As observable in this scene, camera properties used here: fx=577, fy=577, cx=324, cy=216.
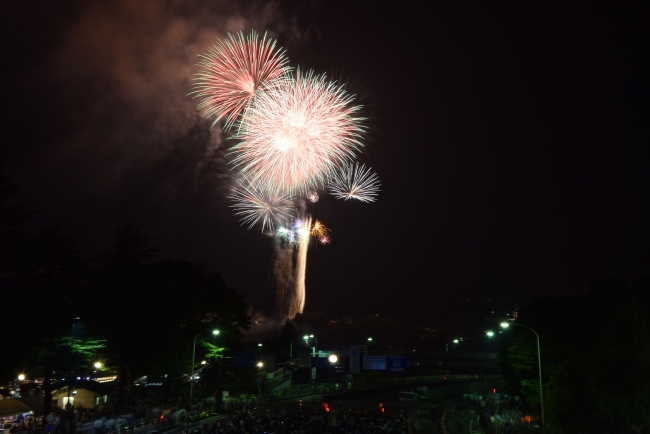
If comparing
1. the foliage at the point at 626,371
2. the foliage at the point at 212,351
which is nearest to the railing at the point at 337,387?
the foliage at the point at 212,351

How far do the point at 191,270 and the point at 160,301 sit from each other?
9718mm

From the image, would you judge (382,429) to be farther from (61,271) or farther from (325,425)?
(61,271)

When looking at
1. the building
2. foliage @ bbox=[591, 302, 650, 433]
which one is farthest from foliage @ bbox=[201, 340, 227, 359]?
foliage @ bbox=[591, 302, 650, 433]

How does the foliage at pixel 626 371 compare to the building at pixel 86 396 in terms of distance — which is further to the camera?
the building at pixel 86 396

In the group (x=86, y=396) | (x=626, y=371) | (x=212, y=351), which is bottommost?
(x=86, y=396)

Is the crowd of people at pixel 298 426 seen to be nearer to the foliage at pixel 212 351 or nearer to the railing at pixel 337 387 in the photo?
the railing at pixel 337 387

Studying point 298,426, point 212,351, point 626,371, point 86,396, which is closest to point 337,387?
point 212,351

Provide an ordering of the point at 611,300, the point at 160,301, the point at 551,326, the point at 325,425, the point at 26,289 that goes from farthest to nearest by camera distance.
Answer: the point at 611,300, the point at 551,326, the point at 160,301, the point at 26,289, the point at 325,425

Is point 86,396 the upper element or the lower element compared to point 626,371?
lower

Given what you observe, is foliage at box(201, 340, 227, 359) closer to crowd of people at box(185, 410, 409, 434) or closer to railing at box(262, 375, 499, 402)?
railing at box(262, 375, 499, 402)

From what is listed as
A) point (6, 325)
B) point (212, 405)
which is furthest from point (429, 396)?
point (6, 325)

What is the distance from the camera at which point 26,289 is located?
98.9 feet

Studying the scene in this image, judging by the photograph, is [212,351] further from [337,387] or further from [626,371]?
[626,371]

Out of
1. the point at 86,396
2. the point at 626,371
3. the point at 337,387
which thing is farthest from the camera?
the point at 337,387
